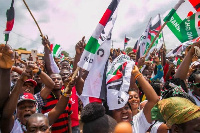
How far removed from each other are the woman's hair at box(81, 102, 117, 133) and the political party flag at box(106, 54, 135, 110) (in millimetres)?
461

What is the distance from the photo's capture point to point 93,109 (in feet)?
6.13

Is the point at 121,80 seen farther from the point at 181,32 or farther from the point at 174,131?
the point at 181,32

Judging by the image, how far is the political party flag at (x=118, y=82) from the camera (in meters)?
2.35

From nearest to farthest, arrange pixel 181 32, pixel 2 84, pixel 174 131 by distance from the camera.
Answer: pixel 174 131, pixel 2 84, pixel 181 32

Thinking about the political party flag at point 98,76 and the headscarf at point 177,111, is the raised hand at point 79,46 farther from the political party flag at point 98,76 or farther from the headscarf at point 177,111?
the headscarf at point 177,111

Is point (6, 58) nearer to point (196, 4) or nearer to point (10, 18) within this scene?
point (10, 18)

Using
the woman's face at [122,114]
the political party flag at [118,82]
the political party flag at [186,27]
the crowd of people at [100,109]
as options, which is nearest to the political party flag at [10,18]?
the crowd of people at [100,109]

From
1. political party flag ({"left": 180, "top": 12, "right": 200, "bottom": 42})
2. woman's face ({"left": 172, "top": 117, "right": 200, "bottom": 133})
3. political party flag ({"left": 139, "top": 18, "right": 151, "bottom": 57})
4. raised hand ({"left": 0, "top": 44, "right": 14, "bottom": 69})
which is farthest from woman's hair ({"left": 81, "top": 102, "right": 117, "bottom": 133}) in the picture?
political party flag ({"left": 139, "top": 18, "right": 151, "bottom": 57})

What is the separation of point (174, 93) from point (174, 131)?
699mm

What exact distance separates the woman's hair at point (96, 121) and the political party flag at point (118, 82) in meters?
0.46

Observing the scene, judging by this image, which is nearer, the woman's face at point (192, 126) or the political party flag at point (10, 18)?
the woman's face at point (192, 126)

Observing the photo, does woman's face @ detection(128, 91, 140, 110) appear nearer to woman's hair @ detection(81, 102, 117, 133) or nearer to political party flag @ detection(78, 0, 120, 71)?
political party flag @ detection(78, 0, 120, 71)

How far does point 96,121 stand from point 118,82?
79 centimetres

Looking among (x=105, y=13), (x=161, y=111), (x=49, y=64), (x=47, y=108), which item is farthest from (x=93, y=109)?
(x=49, y=64)
